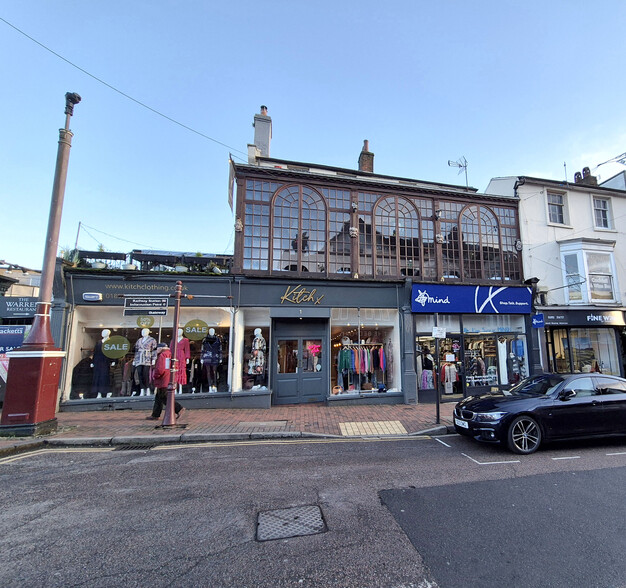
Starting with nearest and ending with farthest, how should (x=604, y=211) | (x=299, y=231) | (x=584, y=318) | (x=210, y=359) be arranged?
(x=210, y=359) < (x=299, y=231) < (x=584, y=318) < (x=604, y=211)

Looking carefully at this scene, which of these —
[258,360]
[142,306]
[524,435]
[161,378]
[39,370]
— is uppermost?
[142,306]

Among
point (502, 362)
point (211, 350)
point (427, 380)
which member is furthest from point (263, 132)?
point (502, 362)

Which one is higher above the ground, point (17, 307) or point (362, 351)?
point (17, 307)

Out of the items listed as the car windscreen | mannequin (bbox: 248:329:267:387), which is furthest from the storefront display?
the car windscreen

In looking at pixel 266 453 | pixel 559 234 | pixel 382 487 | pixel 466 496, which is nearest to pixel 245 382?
pixel 266 453

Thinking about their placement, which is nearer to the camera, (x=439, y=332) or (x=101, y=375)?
(x=439, y=332)

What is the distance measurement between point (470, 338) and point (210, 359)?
10.2 meters

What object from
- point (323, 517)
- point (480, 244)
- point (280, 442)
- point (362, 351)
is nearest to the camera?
point (323, 517)

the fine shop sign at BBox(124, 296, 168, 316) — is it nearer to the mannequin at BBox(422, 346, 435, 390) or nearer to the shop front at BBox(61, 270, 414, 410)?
the shop front at BBox(61, 270, 414, 410)

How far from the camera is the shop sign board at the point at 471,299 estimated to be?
12617mm

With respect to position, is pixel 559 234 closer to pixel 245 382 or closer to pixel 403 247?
pixel 403 247

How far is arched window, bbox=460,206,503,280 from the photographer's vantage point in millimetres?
13961

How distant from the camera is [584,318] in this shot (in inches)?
563

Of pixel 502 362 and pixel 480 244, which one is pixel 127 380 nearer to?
pixel 502 362
